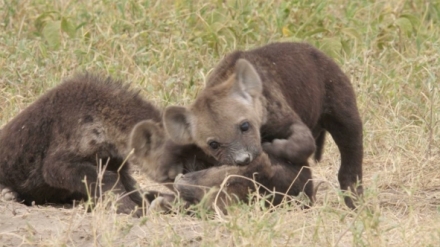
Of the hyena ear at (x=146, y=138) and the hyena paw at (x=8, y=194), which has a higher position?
the hyena ear at (x=146, y=138)

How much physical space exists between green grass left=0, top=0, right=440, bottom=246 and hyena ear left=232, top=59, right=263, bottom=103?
37.7 inches

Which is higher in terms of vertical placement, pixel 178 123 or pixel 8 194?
pixel 178 123

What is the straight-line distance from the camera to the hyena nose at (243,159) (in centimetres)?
608

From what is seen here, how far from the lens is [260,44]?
980 cm

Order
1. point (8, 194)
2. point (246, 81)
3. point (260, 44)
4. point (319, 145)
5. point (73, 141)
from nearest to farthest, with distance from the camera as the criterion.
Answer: point (246, 81), point (73, 141), point (8, 194), point (319, 145), point (260, 44)

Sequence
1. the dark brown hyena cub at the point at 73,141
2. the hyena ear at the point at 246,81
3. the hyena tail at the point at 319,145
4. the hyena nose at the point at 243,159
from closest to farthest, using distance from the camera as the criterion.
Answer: the hyena nose at the point at 243,159 < the hyena ear at the point at 246,81 < the dark brown hyena cub at the point at 73,141 < the hyena tail at the point at 319,145

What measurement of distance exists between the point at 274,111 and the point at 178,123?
625 millimetres

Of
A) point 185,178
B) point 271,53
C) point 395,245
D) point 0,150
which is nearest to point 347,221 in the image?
point 395,245

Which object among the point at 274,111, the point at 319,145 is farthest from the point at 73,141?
the point at 319,145

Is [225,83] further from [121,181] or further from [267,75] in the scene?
[121,181]

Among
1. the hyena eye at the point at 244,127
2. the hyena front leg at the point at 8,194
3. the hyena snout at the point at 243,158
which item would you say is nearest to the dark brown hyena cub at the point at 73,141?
the hyena front leg at the point at 8,194

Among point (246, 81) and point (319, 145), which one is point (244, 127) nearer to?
point (246, 81)

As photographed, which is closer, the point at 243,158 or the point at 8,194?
the point at 243,158

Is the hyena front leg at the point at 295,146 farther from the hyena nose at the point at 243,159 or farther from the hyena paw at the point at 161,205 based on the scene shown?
the hyena paw at the point at 161,205
